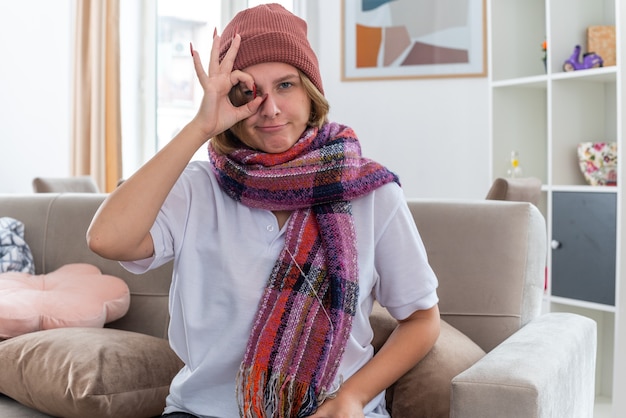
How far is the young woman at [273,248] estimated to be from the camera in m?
1.44

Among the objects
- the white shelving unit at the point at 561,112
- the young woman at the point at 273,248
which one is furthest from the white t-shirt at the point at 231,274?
the white shelving unit at the point at 561,112

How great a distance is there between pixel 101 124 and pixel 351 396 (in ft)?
10.9

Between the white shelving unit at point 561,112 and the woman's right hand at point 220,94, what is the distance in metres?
1.75

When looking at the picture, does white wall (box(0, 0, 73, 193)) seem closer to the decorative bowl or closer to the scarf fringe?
the decorative bowl

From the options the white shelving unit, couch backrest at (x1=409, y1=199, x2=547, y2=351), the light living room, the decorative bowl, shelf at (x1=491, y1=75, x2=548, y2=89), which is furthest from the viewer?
shelf at (x1=491, y1=75, x2=548, y2=89)

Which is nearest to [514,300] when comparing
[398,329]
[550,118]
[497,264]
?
[497,264]

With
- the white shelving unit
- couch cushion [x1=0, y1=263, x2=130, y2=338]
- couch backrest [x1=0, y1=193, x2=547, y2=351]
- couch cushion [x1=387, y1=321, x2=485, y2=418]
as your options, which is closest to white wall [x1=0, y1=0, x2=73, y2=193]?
couch cushion [x1=0, y1=263, x2=130, y2=338]

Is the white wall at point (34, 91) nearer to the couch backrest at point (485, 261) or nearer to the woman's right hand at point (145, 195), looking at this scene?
the couch backrest at point (485, 261)

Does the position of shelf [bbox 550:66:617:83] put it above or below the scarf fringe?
above

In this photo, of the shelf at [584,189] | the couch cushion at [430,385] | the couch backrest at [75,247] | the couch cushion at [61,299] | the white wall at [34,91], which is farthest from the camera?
the white wall at [34,91]

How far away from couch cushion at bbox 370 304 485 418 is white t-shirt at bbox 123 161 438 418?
103 mm

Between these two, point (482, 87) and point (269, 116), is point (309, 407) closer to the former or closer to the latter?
point (269, 116)

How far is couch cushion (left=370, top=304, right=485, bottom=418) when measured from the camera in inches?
63.1

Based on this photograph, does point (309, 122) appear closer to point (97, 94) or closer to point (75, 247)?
point (75, 247)
